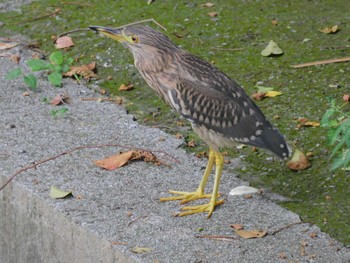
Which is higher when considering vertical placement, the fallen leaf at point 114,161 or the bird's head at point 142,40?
the bird's head at point 142,40

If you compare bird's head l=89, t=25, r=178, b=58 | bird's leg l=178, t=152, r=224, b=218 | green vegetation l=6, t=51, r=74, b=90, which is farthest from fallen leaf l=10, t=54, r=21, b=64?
bird's leg l=178, t=152, r=224, b=218

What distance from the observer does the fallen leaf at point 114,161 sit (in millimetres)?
5617

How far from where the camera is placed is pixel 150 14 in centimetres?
802

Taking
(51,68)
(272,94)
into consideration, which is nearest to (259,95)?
(272,94)

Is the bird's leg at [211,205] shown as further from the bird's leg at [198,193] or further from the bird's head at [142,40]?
the bird's head at [142,40]

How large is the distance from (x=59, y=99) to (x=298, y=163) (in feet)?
6.54

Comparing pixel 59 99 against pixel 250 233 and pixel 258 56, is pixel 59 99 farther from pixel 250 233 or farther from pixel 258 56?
pixel 250 233

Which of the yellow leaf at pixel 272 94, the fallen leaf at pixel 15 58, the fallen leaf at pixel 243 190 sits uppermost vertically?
the fallen leaf at pixel 15 58

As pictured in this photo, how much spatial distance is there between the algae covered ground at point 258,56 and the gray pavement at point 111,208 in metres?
0.27

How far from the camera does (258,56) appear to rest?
23.9ft

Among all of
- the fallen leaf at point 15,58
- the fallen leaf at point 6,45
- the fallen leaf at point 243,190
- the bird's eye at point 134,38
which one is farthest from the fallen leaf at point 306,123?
the fallen leaf at point 6,45

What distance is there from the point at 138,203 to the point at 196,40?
2.75 metres

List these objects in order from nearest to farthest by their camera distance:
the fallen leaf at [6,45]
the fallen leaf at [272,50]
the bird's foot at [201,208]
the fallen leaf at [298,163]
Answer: the bird's foot at [201,208] < the fallen leaf at [298,163] < the fallen leaf at [272,50] < the fallen leaf at [6,45]

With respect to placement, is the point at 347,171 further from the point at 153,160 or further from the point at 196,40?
the point at 196,40
